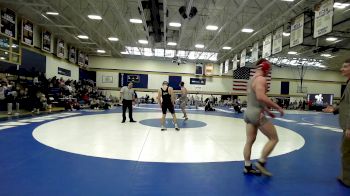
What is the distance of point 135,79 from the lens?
31.5m

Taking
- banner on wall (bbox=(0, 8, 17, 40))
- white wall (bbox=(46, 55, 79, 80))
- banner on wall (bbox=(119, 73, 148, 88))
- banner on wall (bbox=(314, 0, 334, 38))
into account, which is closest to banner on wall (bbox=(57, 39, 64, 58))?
white wall (bbox=(46, 55, 79, 80))

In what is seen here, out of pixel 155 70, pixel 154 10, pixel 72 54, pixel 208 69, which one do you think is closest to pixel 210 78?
pixel 208 69

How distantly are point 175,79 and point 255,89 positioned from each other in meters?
28.9

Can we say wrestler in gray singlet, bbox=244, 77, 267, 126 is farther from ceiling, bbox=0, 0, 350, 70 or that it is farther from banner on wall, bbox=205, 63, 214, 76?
banner on wall, bbox=205, 63, 214, 76

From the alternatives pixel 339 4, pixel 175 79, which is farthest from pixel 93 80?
pixel 339 4

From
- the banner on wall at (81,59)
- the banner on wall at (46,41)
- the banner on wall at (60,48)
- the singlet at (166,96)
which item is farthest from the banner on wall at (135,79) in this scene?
the singlet at (166,96)

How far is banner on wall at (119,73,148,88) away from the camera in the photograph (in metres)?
31.4

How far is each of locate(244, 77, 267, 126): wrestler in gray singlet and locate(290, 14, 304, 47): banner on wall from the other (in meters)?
7.83

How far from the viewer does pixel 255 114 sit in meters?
3.50

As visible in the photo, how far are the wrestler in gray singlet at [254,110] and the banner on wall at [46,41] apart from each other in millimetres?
18514

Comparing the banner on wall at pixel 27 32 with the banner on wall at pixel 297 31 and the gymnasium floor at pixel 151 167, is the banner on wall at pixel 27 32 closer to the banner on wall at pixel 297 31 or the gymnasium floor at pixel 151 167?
the gymnasium floor at pixel 151 167

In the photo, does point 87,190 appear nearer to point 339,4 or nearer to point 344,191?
point 344,191

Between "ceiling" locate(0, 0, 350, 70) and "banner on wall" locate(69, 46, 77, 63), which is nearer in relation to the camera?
"ceiling" locate(0, 0, 350, 70)

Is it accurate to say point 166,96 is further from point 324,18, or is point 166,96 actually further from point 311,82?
point 311,82
